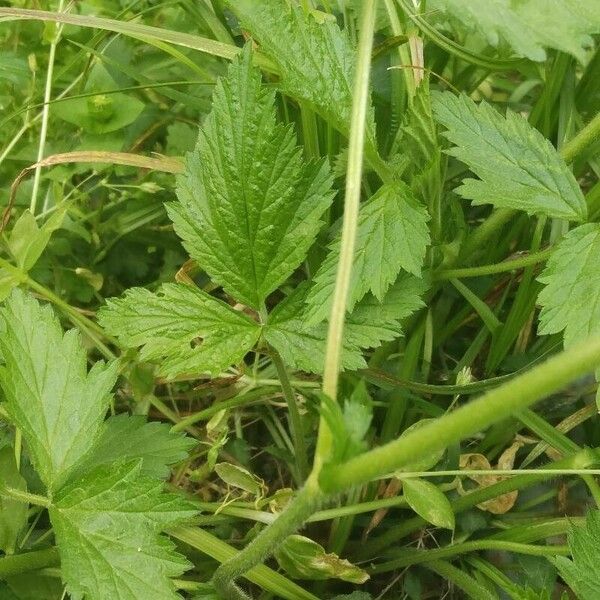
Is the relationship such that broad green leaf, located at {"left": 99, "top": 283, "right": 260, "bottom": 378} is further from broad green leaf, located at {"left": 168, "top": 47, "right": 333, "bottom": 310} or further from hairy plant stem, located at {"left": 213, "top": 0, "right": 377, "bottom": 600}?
hairy plant stem, located at {"left": 213, "top": 0, "right": 377, "bottom": 600}

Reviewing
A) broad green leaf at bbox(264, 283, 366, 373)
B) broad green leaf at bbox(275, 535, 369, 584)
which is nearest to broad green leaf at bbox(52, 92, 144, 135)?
broad green leaf at bbox(264, 283, 366, 373)

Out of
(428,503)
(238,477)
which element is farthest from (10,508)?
(428,503)

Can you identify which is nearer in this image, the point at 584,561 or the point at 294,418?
the point at 584,561

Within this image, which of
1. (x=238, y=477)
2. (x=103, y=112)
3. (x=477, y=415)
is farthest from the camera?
(x=103, y=112)

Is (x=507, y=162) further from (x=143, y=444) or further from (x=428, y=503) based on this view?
(x=143, y=444)

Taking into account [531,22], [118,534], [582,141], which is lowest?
[118,534]

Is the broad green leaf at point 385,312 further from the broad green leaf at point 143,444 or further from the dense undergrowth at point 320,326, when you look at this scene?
Answer: the broad green leaf at point 143,444

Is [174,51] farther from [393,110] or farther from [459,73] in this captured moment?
[459,73]
